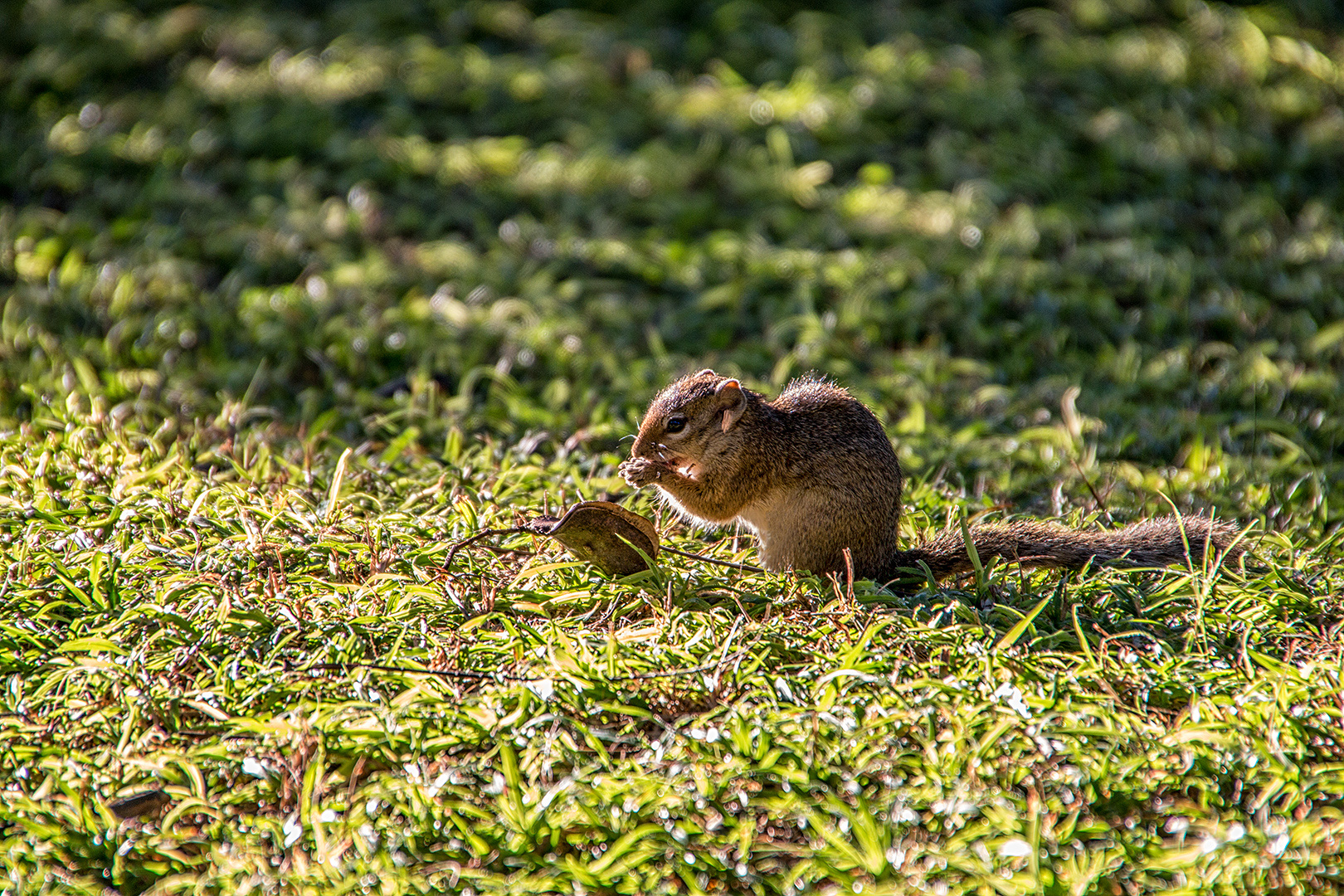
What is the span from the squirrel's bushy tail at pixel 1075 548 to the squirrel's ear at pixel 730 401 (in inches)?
22.6

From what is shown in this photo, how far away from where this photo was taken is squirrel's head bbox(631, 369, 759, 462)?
3.42 m

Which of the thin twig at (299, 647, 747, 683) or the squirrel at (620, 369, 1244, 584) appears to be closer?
the thin twig at (299, 647, 747, 683)

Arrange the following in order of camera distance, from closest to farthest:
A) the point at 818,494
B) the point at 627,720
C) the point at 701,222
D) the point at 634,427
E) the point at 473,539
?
1. the point at 627,720
2. the point at 473,539
3. the point at 818,494
4. the point at 634,427
5. the point at 701,222

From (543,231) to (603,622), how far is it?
132 inches

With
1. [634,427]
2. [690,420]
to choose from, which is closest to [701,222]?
[634,427]

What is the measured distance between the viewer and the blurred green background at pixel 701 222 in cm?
477

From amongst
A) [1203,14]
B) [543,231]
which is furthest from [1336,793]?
[1203,14]

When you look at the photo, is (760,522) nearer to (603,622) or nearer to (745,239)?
(603,622)

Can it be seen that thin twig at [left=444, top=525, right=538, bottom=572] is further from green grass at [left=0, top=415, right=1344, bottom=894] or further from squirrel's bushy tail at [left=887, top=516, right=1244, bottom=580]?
squirrel's bushy tail at [left=887, top=516, right=1244, bottom=580]

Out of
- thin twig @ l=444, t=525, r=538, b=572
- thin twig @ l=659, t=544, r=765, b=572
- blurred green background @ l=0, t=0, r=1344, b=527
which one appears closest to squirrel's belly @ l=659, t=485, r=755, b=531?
thin twig @ l=659, t=544, r=765, b=572

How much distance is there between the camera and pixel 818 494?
333 centimetres

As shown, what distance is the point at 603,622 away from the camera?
3119mm

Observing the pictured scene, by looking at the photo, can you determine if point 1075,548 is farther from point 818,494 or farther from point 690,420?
point 690,420

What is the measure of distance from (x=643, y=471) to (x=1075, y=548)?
3.87ft
